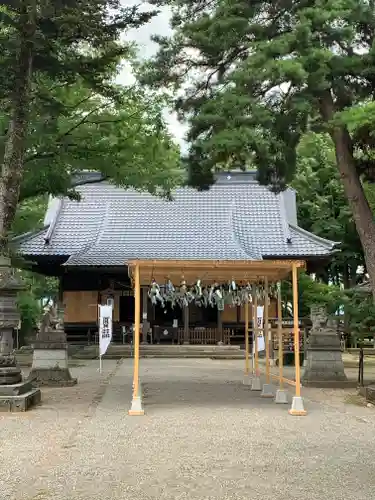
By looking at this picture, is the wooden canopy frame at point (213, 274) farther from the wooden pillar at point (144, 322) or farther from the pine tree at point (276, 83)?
the wooden pillar at point (144, 322)

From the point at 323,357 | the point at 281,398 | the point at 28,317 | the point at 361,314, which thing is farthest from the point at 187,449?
the point at 28,317

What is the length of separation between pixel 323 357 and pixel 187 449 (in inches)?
294

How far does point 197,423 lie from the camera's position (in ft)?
26.9

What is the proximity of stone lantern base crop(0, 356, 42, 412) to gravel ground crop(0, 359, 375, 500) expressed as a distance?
0.28 metres

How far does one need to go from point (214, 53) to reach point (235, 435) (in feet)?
20.8

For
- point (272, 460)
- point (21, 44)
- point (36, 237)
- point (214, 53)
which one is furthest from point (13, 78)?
point (36, 237)

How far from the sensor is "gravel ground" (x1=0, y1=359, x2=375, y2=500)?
4977 millimetres

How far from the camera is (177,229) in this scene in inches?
1027

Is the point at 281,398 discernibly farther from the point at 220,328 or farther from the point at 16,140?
the point at 220,328

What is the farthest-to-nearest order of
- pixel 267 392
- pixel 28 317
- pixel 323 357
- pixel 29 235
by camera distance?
pixel 28 317, pixel 29 235, pixel 323 357, pixel 267 392

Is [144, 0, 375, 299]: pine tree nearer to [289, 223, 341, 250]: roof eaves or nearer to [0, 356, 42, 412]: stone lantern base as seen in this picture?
[0, 356, 42, 412]: stone lantern base

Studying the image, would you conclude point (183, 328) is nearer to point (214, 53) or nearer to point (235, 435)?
point (214, 53)

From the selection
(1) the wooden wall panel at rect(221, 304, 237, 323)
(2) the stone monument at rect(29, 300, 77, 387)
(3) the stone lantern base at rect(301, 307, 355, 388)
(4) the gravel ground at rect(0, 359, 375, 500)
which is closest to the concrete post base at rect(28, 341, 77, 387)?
(2) the stone monument at rect(29, 300, 77, 387)

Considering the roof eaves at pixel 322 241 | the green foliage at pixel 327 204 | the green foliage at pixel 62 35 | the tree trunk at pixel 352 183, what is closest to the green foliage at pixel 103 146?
the green foliage at pixel 62 35
